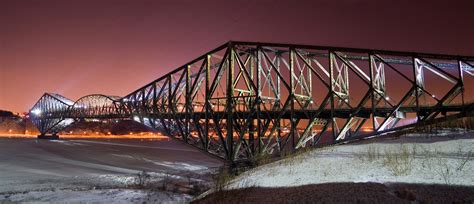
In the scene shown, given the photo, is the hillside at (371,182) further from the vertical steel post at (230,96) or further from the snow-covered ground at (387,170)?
the vertical steel post at (230,96)

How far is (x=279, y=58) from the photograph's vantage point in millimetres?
34000

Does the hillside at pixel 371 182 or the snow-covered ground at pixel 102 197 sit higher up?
the hillside at pixel 371 182

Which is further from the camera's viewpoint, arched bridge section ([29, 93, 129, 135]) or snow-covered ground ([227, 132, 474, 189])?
arched bridge section ([29, 93, 129, 135])

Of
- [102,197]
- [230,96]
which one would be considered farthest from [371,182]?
[230,96]

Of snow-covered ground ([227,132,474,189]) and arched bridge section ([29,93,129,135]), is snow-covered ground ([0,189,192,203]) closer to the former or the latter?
snow-covered ground ([227,132,474,189])

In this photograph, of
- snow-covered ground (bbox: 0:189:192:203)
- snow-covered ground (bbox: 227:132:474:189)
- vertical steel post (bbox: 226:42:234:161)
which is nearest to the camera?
snow-covered ground (bbox: 227:132:474:189)

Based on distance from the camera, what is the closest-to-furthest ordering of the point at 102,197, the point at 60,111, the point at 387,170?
the point at 387,170, the point at 102,197, the point at 60,111

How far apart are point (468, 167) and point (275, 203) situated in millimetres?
7046

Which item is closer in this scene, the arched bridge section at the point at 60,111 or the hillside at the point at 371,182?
the hillside at the point at 371,182

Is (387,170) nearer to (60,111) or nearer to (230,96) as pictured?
(230,96)

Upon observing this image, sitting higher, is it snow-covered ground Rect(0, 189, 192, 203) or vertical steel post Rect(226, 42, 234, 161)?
vertical steel post Rect(226, 42, 234, 161)

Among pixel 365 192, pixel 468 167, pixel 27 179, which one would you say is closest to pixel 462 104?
pixel 468 167

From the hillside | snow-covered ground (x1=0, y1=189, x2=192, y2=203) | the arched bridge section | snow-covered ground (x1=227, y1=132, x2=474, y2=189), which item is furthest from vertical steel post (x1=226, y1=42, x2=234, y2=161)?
the arched bridge section

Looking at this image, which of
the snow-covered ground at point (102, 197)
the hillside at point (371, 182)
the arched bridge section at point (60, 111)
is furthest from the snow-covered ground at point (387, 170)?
the arched bridge section at point (60, 111)
